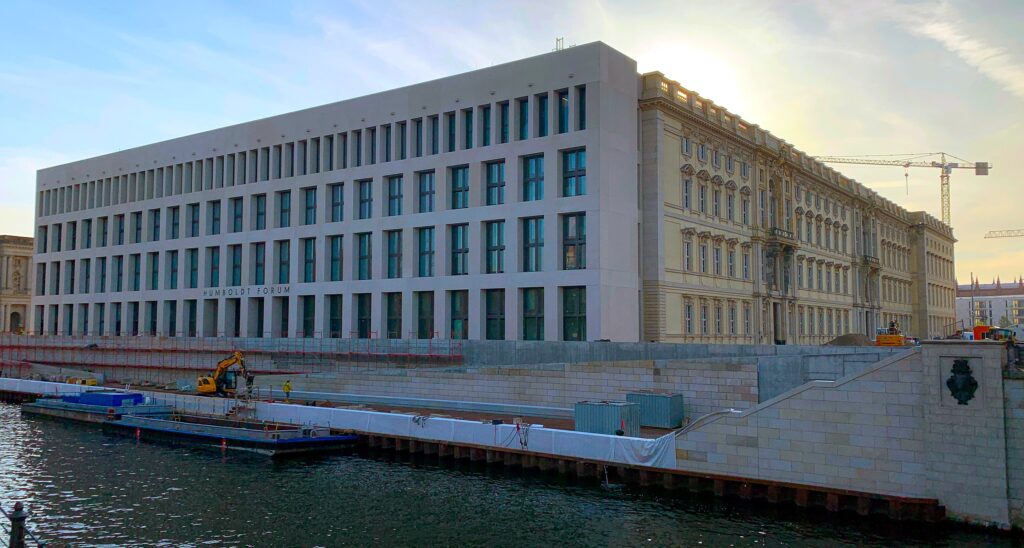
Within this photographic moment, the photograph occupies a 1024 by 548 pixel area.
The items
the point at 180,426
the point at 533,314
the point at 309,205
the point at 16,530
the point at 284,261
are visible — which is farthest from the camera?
the point at 284,261

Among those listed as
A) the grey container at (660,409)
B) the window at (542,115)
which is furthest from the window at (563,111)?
the grey container at (660,409)

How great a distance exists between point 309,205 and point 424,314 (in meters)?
17.1

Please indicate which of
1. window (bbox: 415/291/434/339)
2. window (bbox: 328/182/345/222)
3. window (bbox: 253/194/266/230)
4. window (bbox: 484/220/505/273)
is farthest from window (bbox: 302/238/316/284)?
window (bbox: 484/220/505/273)

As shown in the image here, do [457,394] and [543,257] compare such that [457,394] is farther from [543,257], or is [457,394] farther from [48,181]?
[48,181]

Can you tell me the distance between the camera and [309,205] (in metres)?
72.1

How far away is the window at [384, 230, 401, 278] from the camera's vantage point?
65438 millimetres

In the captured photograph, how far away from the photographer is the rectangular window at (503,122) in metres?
59.3

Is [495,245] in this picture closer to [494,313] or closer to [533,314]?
[494,313]

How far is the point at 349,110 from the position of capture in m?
68.3

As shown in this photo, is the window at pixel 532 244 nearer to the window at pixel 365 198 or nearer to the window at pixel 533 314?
the window at pixel 533 314

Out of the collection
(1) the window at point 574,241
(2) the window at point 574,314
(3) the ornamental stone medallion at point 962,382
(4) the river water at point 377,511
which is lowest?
(4) the river water at point 377,511

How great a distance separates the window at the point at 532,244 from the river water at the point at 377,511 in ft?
77.6

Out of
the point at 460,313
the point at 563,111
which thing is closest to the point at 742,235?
the point at 563,111

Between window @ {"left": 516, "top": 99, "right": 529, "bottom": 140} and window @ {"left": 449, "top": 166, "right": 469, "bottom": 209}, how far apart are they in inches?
224
